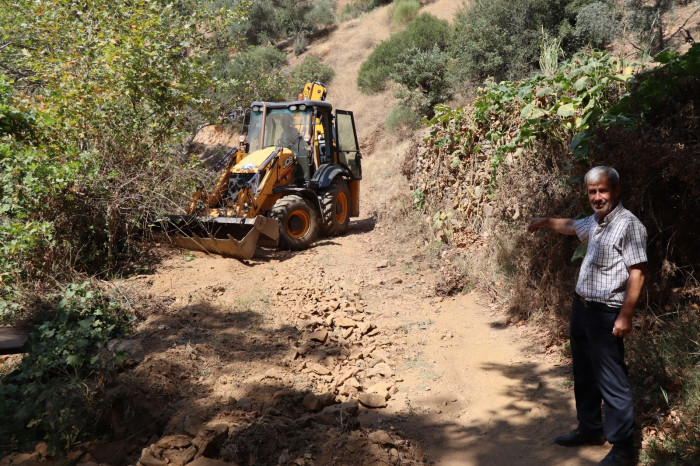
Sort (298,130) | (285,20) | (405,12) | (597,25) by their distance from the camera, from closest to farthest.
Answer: (298,130) → (597,25) → (405,12) → (285,20)

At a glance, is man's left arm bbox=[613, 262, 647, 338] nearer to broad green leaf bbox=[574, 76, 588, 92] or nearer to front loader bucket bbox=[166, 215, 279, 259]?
broad green leaf bbox=[574, 76, 588, 92]

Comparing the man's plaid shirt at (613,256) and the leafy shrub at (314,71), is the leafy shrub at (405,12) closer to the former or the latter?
the leafy shrub at (314,71)

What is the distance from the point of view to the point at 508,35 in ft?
53.9

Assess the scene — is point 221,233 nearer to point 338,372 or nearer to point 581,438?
point 338,372

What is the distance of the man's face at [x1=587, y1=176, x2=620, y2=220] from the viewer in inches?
128

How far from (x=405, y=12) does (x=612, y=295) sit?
29.3 m

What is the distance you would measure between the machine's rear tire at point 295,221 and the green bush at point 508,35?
8.67 metres

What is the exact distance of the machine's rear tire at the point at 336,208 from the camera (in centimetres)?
1005

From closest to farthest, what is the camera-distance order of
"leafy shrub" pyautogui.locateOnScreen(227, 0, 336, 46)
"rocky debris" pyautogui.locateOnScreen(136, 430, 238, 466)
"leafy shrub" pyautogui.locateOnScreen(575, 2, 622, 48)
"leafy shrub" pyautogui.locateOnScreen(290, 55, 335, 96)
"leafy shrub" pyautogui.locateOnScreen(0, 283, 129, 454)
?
"rocky debris" pyautogui.locateOnScreen(136, 430, 238, 466) < "leafy shrub" pyautogui.locateOnScreen(0, 283, 129, 454) < "leafy shrub" pyautogui.locateOnScreen(575, 2, 622, 48) < "leafy shrub" pyautogui.locateOnScreen(290, 55, 335, 96) < "leafy shrub" pyautogui.locateOnScreen(227, 0, 336, 46)

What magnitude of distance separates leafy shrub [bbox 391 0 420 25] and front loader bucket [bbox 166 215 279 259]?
24063 millimetres

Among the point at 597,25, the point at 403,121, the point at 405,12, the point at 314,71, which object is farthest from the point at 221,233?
the point at 405,12

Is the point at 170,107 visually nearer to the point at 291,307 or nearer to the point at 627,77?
the point at 291,307

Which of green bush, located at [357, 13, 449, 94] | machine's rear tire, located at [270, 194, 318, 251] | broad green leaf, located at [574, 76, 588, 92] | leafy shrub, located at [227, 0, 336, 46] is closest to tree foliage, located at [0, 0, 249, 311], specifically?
machine's rear tire, located at [270, 194, 318, 251]

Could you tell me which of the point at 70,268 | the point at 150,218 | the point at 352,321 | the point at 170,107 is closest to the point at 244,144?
the point at 170,107
